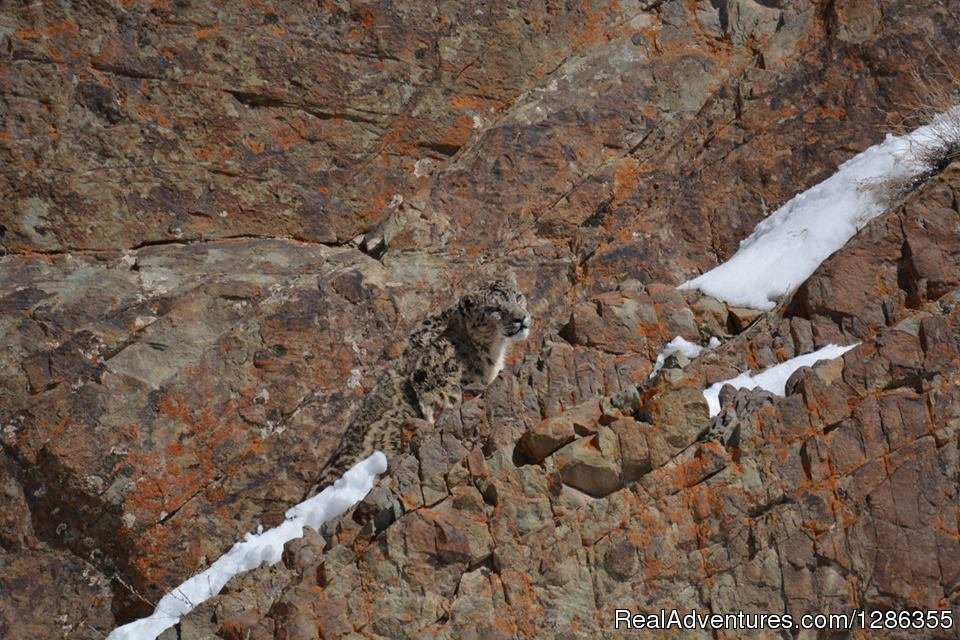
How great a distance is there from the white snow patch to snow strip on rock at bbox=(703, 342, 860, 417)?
1.12 metres

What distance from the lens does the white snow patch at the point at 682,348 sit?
11.9 meters

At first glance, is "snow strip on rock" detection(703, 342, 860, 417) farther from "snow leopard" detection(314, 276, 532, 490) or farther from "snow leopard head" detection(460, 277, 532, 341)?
"snow leopard" detection(314, 276, 532, 490)

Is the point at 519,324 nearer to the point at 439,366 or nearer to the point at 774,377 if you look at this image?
the point at 439,366

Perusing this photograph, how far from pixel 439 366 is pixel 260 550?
272cm

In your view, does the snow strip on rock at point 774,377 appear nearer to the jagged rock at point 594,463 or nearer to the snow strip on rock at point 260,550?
the jagged rock at point 594,463

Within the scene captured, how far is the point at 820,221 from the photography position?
1287 cm

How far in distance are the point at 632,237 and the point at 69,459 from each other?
21.2 feet

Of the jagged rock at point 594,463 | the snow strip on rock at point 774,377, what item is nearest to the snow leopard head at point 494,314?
the snow strip on rock at point 774,377

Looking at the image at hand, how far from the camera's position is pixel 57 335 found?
12.7m

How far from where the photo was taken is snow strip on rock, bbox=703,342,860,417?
10133 millimetres

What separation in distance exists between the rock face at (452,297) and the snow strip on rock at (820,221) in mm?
409

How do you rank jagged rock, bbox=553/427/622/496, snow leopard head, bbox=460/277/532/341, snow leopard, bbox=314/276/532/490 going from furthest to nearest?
snow leopard head, bbox=460/277/532/341 < snow leopard, bbox=314/276/532/490 < jagged rock, bbox=553/427/622/496

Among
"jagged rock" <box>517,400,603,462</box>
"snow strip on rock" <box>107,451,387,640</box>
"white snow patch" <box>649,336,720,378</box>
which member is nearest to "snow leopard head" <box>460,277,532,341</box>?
"white snow patch" <box>649,336,720,378</box>

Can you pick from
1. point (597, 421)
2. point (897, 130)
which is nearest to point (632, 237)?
point (897, 130)
